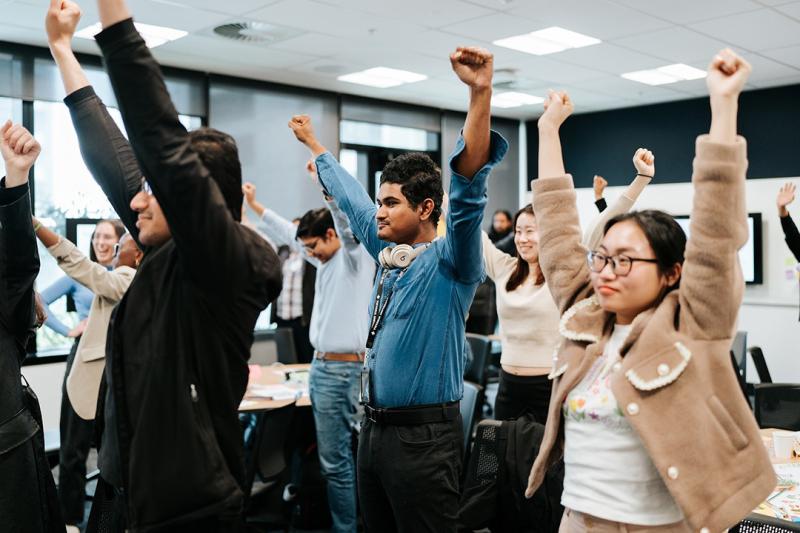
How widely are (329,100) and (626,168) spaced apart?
3750 millimetres

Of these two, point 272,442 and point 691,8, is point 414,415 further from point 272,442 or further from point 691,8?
point 691,8

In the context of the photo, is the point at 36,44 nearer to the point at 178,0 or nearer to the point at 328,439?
→ the point at 178,0

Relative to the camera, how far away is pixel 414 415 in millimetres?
2146

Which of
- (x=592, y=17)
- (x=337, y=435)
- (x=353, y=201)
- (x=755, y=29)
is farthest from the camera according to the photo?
(x=755, y=29)

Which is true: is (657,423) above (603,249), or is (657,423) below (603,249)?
below

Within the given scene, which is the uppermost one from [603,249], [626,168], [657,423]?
[626,168]

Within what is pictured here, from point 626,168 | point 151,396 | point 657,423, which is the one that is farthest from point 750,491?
point 626,168

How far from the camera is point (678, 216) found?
8.52 metres

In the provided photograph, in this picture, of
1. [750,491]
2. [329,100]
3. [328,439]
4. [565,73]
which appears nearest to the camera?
[750,491]

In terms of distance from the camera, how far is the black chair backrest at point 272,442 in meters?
3.25

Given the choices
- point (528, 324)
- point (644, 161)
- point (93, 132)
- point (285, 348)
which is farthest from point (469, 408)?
point (285, 348)

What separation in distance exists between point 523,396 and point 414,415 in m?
1.40

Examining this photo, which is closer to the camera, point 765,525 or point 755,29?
point 765,525

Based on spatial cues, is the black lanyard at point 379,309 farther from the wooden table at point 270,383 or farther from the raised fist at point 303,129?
the wooden table at point 270,383
